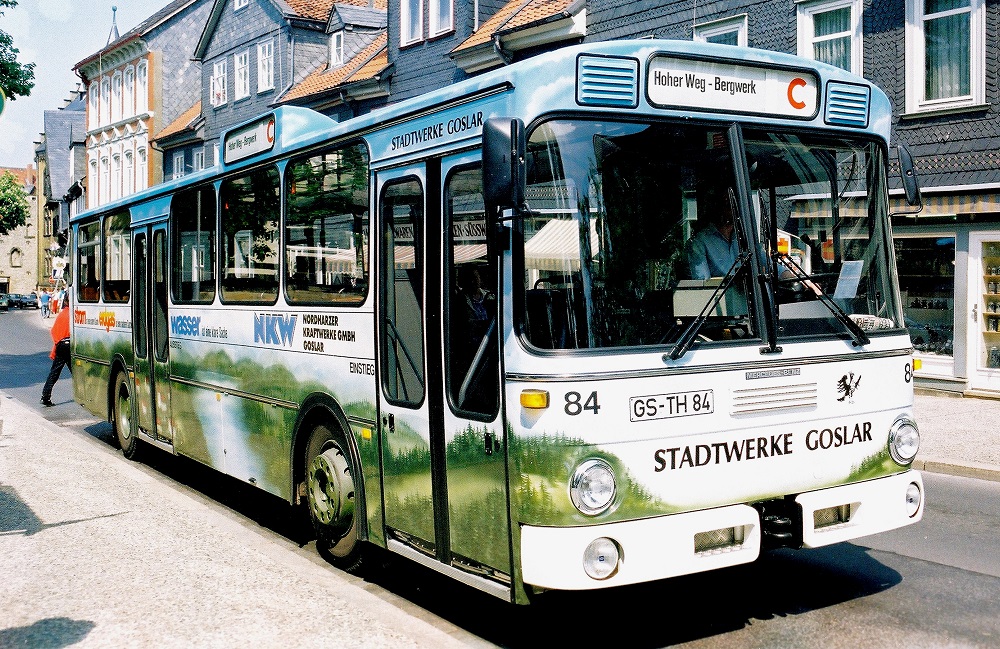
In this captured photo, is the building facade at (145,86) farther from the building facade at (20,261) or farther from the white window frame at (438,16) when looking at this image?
the building facade at (20,261)

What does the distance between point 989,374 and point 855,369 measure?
12.2 meters

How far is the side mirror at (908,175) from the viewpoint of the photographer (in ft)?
20.1

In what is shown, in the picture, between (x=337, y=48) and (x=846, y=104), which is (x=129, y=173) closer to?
(x=337, y=48)

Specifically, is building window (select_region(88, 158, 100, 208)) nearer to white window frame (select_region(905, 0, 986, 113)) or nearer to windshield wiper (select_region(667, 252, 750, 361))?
white window frame (select_region(905, 0, 986, 113))

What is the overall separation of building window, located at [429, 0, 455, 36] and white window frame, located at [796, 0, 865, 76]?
1152 centimetres

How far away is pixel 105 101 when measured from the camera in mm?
58969

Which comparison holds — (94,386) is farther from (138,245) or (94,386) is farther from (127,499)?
(127,499)

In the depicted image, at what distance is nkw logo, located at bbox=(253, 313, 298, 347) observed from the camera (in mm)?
7680

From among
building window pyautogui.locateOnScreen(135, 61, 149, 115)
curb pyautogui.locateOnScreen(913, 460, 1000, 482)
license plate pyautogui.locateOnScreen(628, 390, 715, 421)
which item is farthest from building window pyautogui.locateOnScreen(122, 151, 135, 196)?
license plate pyautogui.locateOnScreen(628, 390, 715, 421)

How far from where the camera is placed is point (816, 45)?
18844mm

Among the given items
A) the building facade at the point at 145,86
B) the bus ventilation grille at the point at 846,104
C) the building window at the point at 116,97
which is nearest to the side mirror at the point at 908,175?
the bus ventilation grille at the point at 846,104

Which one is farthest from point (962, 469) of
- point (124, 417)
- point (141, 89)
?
point (141, 89)

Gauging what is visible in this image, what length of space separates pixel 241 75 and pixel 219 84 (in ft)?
6.59

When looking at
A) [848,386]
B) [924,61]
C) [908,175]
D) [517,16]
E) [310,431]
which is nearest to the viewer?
[848,386]
